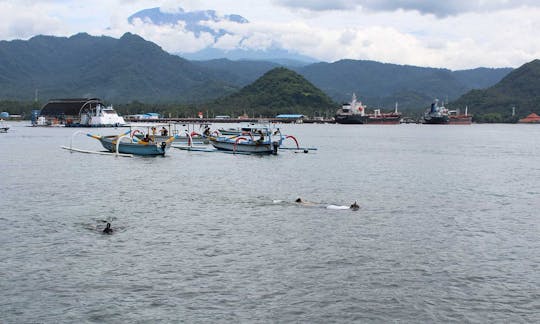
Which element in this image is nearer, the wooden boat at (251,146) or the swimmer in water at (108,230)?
the swimmer in water at (108,230)

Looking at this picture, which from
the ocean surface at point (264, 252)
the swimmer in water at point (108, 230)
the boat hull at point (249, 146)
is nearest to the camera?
the ocean surface at point (264, 252)

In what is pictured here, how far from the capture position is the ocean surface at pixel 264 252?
21.5 metres

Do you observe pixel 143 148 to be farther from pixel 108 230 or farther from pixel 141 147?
pixel 108 230

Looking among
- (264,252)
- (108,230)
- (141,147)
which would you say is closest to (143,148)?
(141,147)

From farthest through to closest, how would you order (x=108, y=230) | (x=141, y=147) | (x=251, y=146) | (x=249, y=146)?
(x=249, y=146)
(x=251, y=146)
(x=141, y=147)
(x=108, y=230)

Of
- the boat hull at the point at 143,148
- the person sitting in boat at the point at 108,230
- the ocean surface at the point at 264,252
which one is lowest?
the ocean surface at the point at 264,252

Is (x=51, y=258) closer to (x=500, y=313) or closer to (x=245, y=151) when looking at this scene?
(x=500, y=313)

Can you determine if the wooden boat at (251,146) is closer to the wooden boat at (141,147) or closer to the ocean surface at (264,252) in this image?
the wooden boat at (141,147)

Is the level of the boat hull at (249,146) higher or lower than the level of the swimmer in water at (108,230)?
higher

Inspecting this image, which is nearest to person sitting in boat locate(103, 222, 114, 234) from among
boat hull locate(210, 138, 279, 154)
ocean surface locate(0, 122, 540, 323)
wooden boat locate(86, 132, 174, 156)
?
ocean surface locate(0, 122, 540, 323)

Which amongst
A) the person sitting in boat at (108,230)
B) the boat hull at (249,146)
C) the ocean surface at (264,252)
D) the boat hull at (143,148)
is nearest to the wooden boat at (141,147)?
the boat hull at (143,148)

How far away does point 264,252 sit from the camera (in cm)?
2916

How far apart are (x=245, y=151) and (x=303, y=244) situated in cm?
5881

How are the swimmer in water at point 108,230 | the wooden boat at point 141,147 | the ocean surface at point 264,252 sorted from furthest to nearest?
the wooden boat at point 141,147
the swimmer in water at point 108,230
the ocean surface at point 264,252
